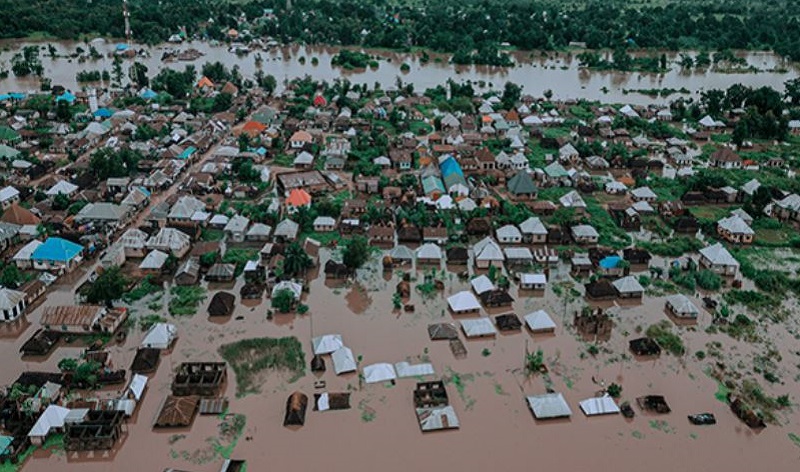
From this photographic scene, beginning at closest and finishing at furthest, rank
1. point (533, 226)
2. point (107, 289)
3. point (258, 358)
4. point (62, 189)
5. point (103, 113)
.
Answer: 1. point (258, 358)
2. point (107, 289)
3. point (533, 226)
4. point (62, 189)
5. point (103, 113)

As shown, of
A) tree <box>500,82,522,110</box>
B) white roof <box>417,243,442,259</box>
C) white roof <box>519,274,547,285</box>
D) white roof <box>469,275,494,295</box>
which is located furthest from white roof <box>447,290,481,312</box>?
tree <box>500,82,522,110</box>

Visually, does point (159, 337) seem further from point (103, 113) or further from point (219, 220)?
point (103, 113)

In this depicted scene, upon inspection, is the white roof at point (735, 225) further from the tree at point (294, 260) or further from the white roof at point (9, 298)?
the white roof at point (9, 298)

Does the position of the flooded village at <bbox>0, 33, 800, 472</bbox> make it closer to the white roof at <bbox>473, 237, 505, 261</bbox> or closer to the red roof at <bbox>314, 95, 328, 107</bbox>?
the white roof at <bbox>473, 237, 505, 261</bbox>

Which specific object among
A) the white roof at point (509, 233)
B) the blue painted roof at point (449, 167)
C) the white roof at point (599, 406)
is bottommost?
the white roof at point (599, 406)

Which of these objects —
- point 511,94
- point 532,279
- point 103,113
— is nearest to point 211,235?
point 532,279

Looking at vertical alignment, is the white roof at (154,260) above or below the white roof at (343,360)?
above

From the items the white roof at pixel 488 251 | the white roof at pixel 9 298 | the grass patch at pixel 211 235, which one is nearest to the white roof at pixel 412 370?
the white roof at pixel 488 251
